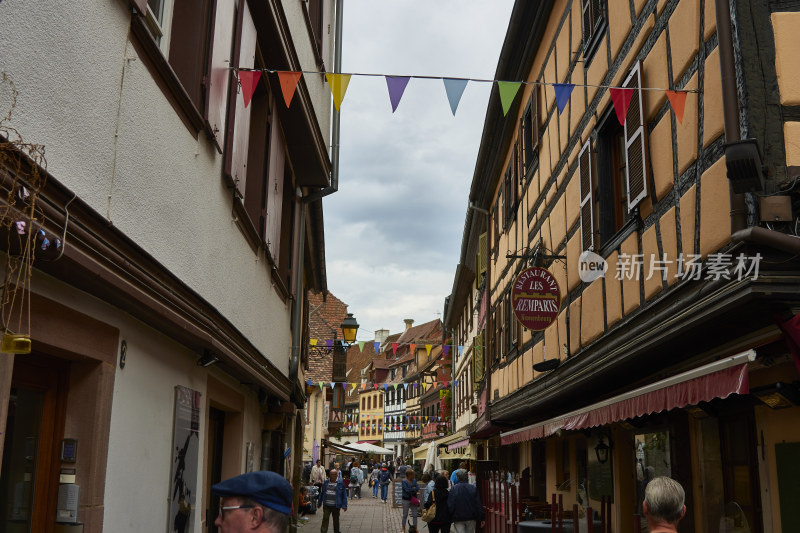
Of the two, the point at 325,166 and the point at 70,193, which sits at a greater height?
the point at 325,166

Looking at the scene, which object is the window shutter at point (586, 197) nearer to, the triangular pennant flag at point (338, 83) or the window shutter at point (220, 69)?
the triangular pennant flag at point (338, 83)

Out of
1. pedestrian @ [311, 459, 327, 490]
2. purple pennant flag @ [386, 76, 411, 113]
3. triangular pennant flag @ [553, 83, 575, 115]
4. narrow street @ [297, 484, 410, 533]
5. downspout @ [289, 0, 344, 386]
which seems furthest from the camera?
pedestrian @ [311, 459, 327, 490]

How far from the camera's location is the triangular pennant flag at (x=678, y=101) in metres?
6.12

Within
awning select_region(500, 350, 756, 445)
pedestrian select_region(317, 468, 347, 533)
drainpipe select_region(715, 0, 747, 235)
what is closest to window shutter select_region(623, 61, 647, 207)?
drainpipe select_region(715, 0, 747, 235)

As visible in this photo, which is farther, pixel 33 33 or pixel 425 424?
pixel 425 424

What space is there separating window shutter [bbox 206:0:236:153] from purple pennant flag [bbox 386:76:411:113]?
1.31 meters

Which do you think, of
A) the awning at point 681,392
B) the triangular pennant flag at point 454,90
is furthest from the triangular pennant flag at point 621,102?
the awning at point 681,392

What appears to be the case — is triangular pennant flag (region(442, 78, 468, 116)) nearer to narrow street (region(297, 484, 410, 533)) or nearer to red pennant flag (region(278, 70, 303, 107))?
red pennant flag (region(278, 70, 303, 107))

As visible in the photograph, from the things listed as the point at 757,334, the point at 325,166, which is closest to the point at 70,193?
the point at 757,334

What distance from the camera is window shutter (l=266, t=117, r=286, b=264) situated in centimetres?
891

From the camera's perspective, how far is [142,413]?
4688 mm

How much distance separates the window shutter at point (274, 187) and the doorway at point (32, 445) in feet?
16.3

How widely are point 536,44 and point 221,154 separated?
802 centimetres

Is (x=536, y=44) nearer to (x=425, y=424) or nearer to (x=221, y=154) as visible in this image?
(x=221, y=154)
